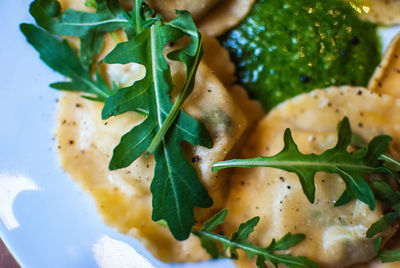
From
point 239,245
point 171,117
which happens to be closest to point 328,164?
point 239,245

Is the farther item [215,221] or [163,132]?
[215,221]

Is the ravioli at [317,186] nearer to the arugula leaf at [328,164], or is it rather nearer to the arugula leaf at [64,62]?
the arugula leaf at [328,164]

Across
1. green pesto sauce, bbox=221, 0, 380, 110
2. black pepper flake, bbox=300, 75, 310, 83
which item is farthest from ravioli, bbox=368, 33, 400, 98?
black pepper flake, bbox=300, 75, 310, 83

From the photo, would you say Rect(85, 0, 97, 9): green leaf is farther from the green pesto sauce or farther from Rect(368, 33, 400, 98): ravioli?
Rect(368, 33, 400, 98): ravioli

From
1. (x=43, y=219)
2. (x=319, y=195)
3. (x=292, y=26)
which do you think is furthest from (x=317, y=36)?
(x=43, y=219)

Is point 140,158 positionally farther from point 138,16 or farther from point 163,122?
point 138,16
